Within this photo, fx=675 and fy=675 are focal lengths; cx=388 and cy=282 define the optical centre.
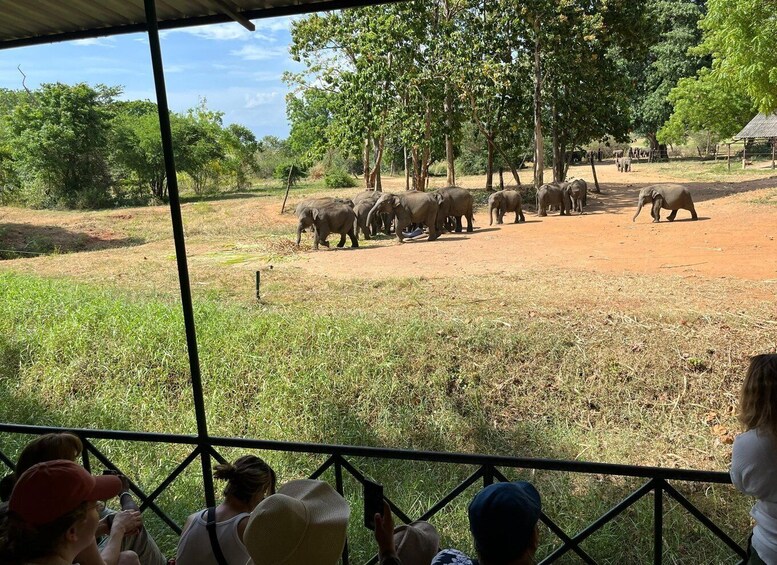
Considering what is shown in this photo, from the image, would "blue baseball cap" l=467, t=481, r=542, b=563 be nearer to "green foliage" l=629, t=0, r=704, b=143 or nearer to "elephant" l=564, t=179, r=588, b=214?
"elephant" l=564, t=179, r=588, b=214

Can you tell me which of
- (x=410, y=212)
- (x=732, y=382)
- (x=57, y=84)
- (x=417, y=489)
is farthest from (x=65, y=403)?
(x=57, y=84)

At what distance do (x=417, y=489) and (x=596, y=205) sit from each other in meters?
18.9

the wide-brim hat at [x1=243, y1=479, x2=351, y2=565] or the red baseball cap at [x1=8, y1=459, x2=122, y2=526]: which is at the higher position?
the red baseball cap at [x1=8, y1=459, x2=122, y2=526]

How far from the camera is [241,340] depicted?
7977mm

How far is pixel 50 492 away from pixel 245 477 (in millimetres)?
654

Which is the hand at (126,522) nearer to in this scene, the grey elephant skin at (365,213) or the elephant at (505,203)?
the grey elephant skin at (365,213)

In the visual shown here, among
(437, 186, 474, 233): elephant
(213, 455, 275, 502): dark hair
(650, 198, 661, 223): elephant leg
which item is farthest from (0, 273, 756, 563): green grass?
(650, 198, 661, 223): elephant leg

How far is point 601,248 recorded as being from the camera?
1353 centimetres

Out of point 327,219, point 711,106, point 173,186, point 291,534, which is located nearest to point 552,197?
point 327,219

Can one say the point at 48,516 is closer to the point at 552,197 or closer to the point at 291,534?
the point at 291,534

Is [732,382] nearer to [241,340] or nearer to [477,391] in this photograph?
[477,391]

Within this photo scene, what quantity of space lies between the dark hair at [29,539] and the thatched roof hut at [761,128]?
101 ft

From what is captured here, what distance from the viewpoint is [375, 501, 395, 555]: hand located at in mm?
1788

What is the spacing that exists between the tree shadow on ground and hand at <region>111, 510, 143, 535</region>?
55.0 ft
